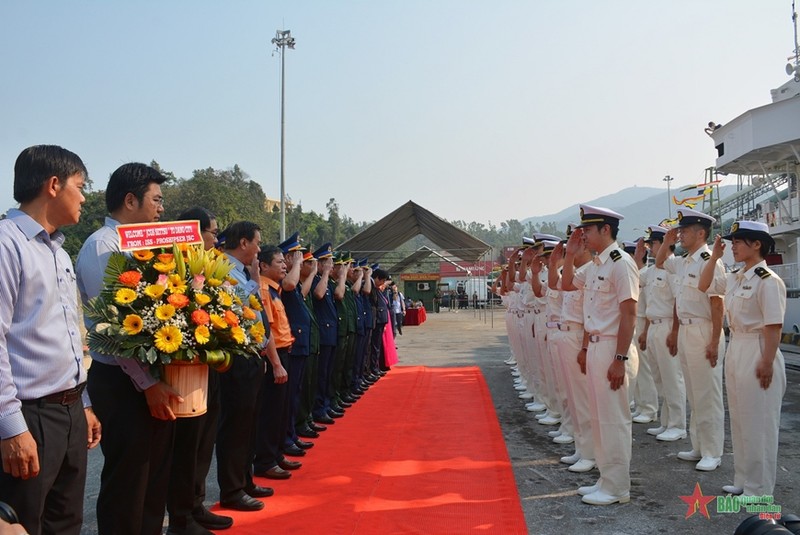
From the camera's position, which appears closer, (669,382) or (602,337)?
(602,337)

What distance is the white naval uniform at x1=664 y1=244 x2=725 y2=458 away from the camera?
4.74m

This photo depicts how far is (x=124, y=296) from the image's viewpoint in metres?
2.35

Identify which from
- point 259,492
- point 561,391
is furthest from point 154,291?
point 561,391

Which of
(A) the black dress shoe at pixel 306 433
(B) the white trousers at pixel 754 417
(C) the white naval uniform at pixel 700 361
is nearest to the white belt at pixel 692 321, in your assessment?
(C) the white naval uniform at pixel 700 361

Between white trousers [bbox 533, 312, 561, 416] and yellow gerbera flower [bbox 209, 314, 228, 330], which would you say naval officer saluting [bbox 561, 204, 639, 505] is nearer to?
white trousers [bbox 533, 312, 561, 416]

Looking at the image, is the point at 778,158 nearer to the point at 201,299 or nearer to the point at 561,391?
the point at 561,391

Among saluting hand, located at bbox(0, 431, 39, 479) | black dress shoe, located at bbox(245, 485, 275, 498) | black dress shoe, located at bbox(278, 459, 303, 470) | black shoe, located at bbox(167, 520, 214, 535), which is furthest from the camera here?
black dress shoe, located at bbox(278, 459, 303, 470)

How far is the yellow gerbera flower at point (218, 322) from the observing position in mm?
2518

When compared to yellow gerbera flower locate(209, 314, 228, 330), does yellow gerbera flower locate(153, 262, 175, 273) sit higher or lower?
higher

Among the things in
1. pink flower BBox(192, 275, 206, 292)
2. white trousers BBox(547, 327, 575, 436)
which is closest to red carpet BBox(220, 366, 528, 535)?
white trousers BBox(547, 327, 575, 436)

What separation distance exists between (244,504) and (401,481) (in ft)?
3.59

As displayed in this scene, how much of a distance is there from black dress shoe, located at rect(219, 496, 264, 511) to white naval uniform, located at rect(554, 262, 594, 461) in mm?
2397

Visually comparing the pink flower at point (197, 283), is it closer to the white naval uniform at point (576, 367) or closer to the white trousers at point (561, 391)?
the white naval uniform at point (576, 367)

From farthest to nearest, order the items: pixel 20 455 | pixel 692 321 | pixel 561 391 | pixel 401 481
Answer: pixel 561 391 → pixel 692 321 → pixel 401 481 → pixel 20 455
